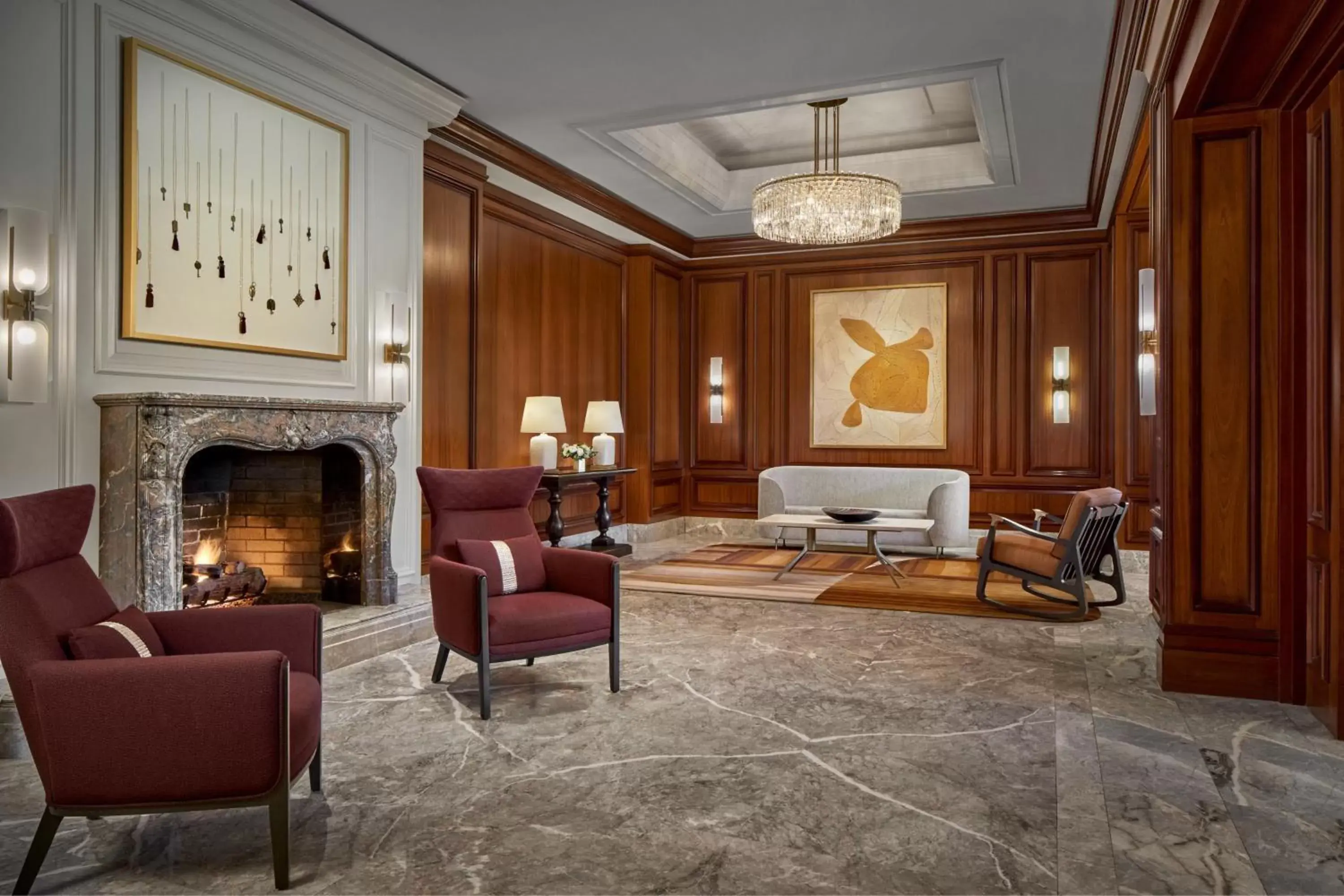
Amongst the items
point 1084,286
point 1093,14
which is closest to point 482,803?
point 1093,14

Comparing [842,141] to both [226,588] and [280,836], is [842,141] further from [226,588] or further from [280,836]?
[280,836]

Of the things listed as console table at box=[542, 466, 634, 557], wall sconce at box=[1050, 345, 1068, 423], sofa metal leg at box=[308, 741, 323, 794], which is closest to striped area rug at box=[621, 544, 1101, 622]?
console table at box=[542, 466, 634, 557]

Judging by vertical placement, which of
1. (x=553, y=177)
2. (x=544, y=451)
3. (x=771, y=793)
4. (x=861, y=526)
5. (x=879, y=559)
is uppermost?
(x=553, y=177)

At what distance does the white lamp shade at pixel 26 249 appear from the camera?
323 cm

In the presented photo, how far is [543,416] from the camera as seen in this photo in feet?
21.7

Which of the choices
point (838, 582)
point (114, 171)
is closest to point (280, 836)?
point (114, 171)

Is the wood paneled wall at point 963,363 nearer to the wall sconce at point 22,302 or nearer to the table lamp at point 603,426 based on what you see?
the table lamp at point 603,426

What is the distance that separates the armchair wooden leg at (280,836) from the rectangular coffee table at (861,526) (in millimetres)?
4724

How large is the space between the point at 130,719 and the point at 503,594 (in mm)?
1947

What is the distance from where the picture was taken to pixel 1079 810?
8.54ft

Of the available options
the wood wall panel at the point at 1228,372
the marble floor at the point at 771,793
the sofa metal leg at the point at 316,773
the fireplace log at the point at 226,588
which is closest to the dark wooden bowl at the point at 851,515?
the marble floor at the point at 771,793

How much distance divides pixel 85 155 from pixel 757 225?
13.8 ft

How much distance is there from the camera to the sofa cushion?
11.9 feet

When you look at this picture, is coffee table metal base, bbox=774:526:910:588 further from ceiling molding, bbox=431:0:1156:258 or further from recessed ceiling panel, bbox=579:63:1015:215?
ceiling molding, bbox=431:0:1156:258
